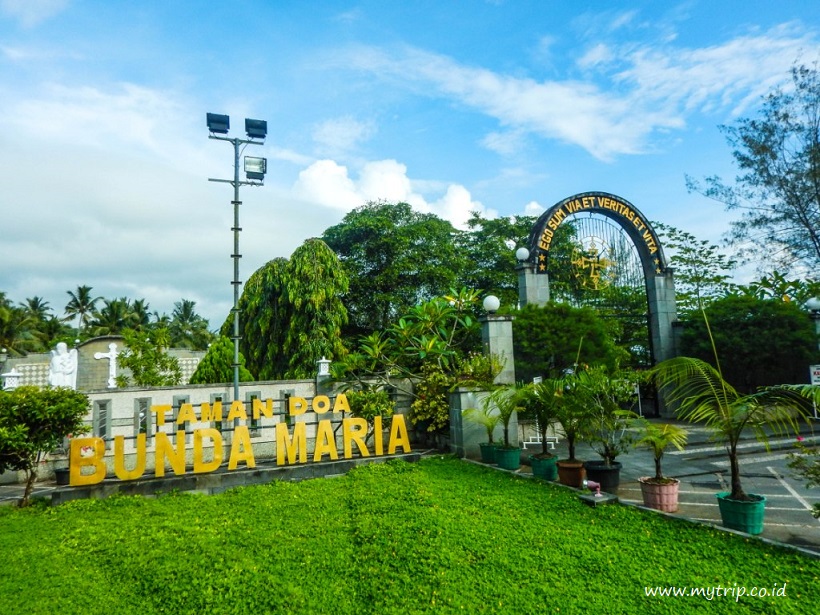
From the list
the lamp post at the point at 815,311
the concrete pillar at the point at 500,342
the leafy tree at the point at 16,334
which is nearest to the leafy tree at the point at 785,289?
the lamp post at the point at 815,311

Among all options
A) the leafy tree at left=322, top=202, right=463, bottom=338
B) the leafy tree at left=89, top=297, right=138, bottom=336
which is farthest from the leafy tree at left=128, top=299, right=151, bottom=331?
the leafy tree at left=322, top=202, right=463, bottom=338

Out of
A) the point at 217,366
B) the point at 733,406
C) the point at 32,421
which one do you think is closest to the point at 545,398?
the point at 733,406

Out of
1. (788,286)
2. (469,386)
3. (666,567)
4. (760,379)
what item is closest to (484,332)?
(469,386)

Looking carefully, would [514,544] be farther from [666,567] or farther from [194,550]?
[194,550]

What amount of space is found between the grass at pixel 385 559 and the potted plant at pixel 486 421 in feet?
7.54

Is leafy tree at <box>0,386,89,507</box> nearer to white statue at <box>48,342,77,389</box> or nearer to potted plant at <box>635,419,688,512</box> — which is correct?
potted plant at <box>635,419,688,512</box>

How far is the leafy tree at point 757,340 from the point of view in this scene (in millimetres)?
13844

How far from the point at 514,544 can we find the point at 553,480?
10.2 feet

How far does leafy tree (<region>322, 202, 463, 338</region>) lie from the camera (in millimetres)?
23297

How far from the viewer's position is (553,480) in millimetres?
7676

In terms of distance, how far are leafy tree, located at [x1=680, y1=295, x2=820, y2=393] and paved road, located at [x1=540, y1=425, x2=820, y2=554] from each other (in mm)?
3355

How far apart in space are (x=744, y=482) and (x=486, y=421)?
13.6ft

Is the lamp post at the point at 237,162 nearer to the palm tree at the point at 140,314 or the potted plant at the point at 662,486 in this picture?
the potted plant at the point at 662,486

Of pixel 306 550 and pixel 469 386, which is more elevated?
pixel 469 386
